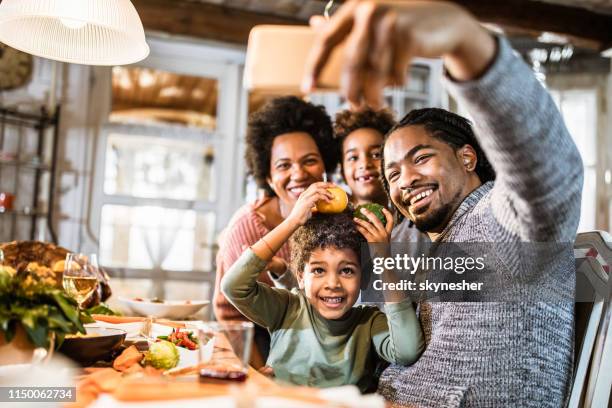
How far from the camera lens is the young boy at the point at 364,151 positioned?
6.18 feet

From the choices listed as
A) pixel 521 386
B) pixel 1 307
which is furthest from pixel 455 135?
pixel 1 307

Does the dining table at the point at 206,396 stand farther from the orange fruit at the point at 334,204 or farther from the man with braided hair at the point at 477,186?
the orange fruit at the point at 334,204

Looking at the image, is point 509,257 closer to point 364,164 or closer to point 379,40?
point 379,40

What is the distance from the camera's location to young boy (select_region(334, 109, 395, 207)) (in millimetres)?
1884

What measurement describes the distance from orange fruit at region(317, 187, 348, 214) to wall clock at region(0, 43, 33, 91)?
126 inches

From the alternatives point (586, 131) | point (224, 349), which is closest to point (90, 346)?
point (224, 349)

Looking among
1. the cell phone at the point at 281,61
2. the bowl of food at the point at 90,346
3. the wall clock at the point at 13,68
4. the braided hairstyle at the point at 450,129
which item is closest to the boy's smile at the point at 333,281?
the braided hairstyle at the point at 450,129

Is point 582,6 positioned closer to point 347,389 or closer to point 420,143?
point 420,143

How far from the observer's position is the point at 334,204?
133 cm

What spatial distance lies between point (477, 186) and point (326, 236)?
34 cm

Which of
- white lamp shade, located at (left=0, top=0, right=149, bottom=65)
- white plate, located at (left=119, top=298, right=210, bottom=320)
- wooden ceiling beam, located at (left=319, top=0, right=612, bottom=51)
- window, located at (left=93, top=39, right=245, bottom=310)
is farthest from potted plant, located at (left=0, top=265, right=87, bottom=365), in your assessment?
window, located at (left=93, top=39, right=245, bottom=310)

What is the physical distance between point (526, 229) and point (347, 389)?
1.22ft

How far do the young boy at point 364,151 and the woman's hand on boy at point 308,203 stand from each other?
0.53m

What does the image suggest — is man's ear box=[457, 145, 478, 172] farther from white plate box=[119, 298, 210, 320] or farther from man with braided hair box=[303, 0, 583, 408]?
white plate box=[119, 298, 210, 320]
